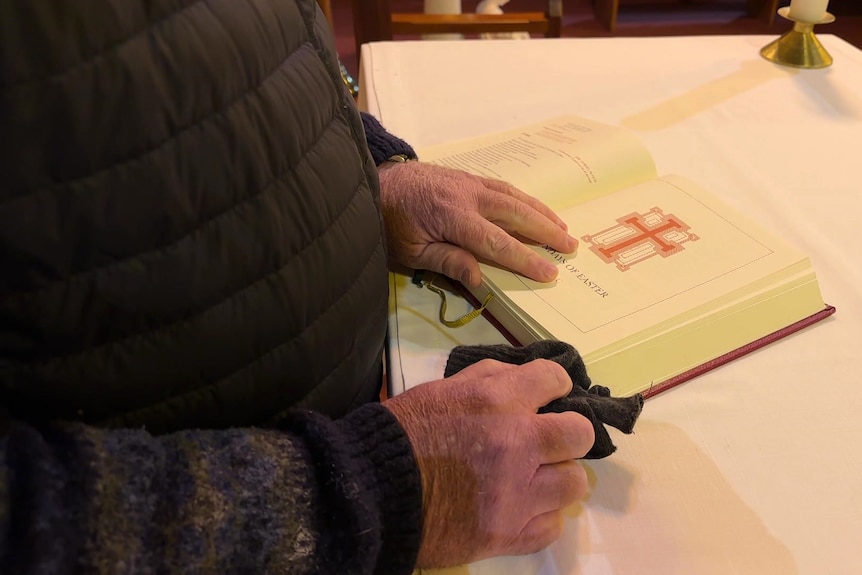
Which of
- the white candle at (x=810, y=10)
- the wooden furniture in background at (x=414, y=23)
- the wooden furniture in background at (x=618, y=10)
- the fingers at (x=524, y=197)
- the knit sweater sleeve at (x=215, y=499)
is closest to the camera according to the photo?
the knit sweater sleeve at (x=215, y=499)

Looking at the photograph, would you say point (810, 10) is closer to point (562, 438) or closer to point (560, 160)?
point (560, 160)

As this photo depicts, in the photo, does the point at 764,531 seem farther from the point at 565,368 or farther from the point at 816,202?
the point at 816,202

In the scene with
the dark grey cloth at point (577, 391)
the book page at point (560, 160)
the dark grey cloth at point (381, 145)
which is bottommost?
the dark grey cloth at point (577, 391)

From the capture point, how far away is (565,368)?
0.56m

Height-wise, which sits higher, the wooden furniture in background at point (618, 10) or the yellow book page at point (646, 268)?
the yellow book page at point (646, 268)

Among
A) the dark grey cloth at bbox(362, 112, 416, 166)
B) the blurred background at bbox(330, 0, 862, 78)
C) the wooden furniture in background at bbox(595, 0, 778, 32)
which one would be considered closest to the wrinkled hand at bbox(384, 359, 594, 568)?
the dark grey cloth at bbox(362, 112, 416, 166)

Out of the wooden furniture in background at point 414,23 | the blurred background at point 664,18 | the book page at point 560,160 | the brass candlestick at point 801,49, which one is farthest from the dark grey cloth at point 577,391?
the blurred background at point 664,18

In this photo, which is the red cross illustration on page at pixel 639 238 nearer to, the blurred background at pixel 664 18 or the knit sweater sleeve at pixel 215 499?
the knit sweater sleeve at pixel 215 499

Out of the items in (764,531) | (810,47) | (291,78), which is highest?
(291,78)

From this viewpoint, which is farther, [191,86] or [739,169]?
[739,169]

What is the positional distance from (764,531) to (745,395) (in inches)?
5.2

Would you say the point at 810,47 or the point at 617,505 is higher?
the point at 810,47

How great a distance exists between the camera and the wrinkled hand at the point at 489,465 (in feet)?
1.56

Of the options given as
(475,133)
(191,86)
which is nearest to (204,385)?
(191,86)
